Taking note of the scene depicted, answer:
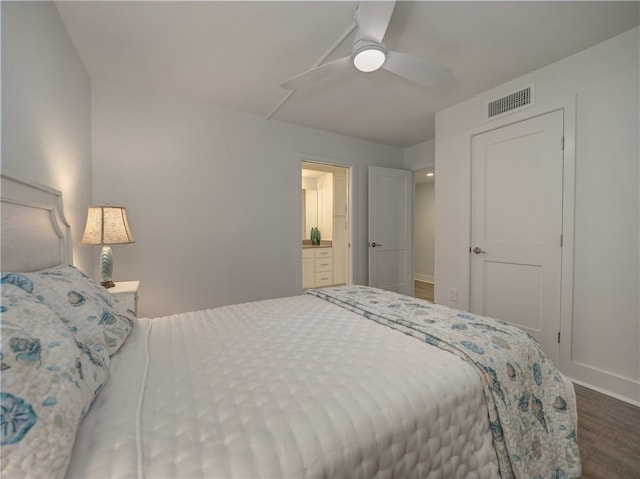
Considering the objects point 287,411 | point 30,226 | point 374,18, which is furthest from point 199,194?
point 287,411

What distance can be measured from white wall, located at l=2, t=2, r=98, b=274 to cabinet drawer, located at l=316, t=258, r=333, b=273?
11.6 feet

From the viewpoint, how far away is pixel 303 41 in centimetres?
192

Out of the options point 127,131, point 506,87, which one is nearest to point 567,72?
point 506,87

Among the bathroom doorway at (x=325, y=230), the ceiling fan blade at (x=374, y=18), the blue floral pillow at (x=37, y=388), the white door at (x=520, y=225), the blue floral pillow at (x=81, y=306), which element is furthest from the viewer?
the bathroom doorway at (x=325, y=230)

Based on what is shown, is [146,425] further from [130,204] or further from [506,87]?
[506,87]

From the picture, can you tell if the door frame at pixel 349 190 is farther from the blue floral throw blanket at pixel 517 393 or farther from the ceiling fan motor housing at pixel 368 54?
the blue floral throw blanket at pixel 517 393

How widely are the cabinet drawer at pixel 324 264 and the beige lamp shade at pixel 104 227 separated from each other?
11.6 feet

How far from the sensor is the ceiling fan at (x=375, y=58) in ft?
4.42

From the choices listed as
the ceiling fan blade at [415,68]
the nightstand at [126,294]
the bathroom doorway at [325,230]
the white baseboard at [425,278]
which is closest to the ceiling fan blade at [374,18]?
the ceiling fan blade at [415,68]

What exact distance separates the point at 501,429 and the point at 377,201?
317cm

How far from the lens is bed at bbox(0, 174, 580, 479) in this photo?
589 millimetres

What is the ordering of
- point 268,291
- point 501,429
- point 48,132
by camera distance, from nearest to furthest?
1. point 501,429
2. point 48,132
3. point 268,291

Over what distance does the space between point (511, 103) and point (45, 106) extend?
3.30 m

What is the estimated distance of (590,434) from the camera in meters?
1.56
